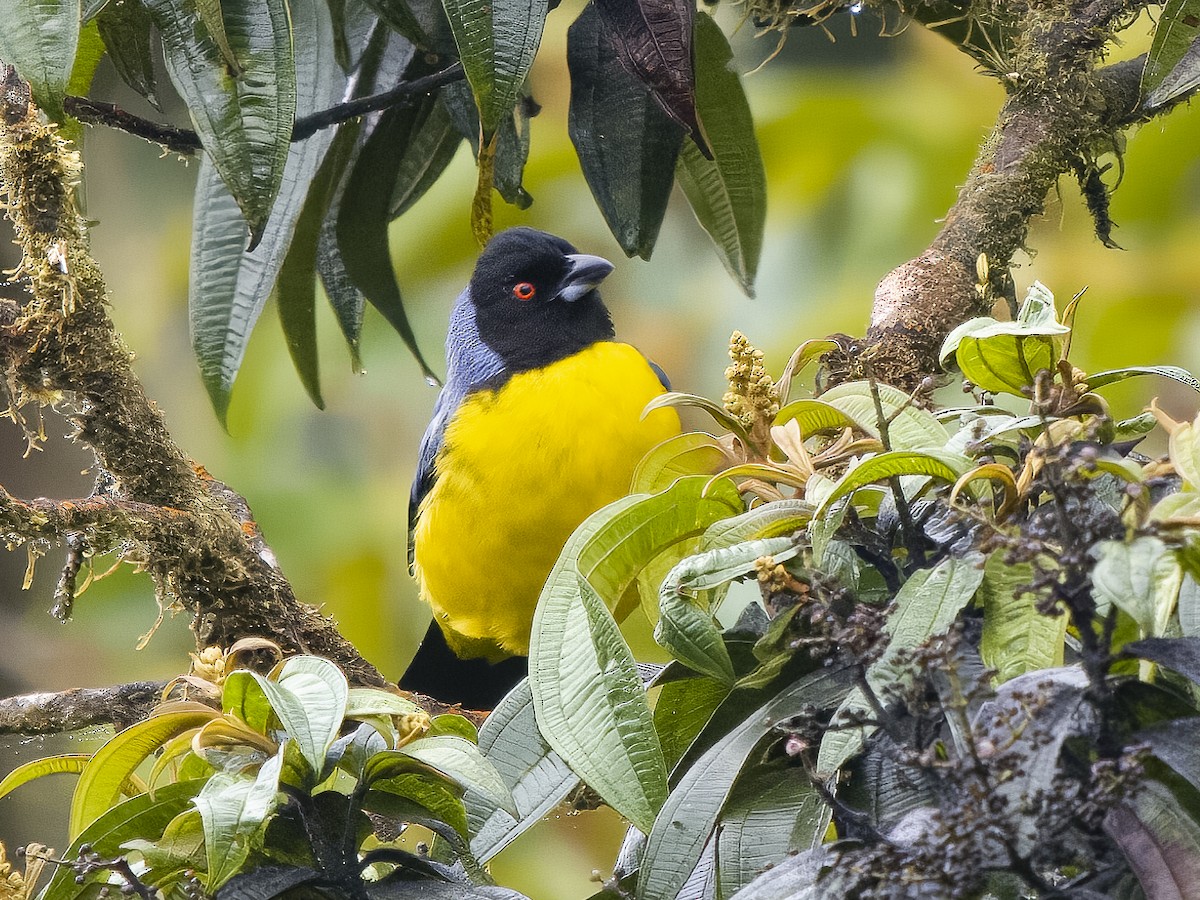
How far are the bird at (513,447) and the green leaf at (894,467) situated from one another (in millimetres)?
1446

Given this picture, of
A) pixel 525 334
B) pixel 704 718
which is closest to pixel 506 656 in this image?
pixel 525 334

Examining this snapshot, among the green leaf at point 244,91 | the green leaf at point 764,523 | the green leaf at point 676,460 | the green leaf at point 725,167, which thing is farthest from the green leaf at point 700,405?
the green leaf at point 725,167

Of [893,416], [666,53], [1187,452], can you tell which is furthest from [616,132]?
[1187,452]

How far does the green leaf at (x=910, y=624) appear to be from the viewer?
0.79 m

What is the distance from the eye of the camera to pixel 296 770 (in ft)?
3.05

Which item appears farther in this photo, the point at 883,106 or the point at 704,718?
the point at 883,106

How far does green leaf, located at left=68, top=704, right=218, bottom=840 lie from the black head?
1.59 meters

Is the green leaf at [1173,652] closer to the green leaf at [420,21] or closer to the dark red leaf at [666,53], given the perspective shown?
the dark red leaf at [666,53]

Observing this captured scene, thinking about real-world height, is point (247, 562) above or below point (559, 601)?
above

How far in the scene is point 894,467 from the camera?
0.85 metres

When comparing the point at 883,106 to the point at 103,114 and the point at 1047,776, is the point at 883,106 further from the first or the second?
the point at 1047,776

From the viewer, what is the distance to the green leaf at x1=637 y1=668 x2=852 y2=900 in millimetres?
874

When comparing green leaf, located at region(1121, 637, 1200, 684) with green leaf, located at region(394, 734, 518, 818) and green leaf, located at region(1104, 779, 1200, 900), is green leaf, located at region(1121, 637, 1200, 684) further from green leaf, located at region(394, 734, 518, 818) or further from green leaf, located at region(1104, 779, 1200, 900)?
green leaf, located at region(394, 734, 518, 818)

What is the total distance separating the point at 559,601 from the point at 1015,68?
1.47m
